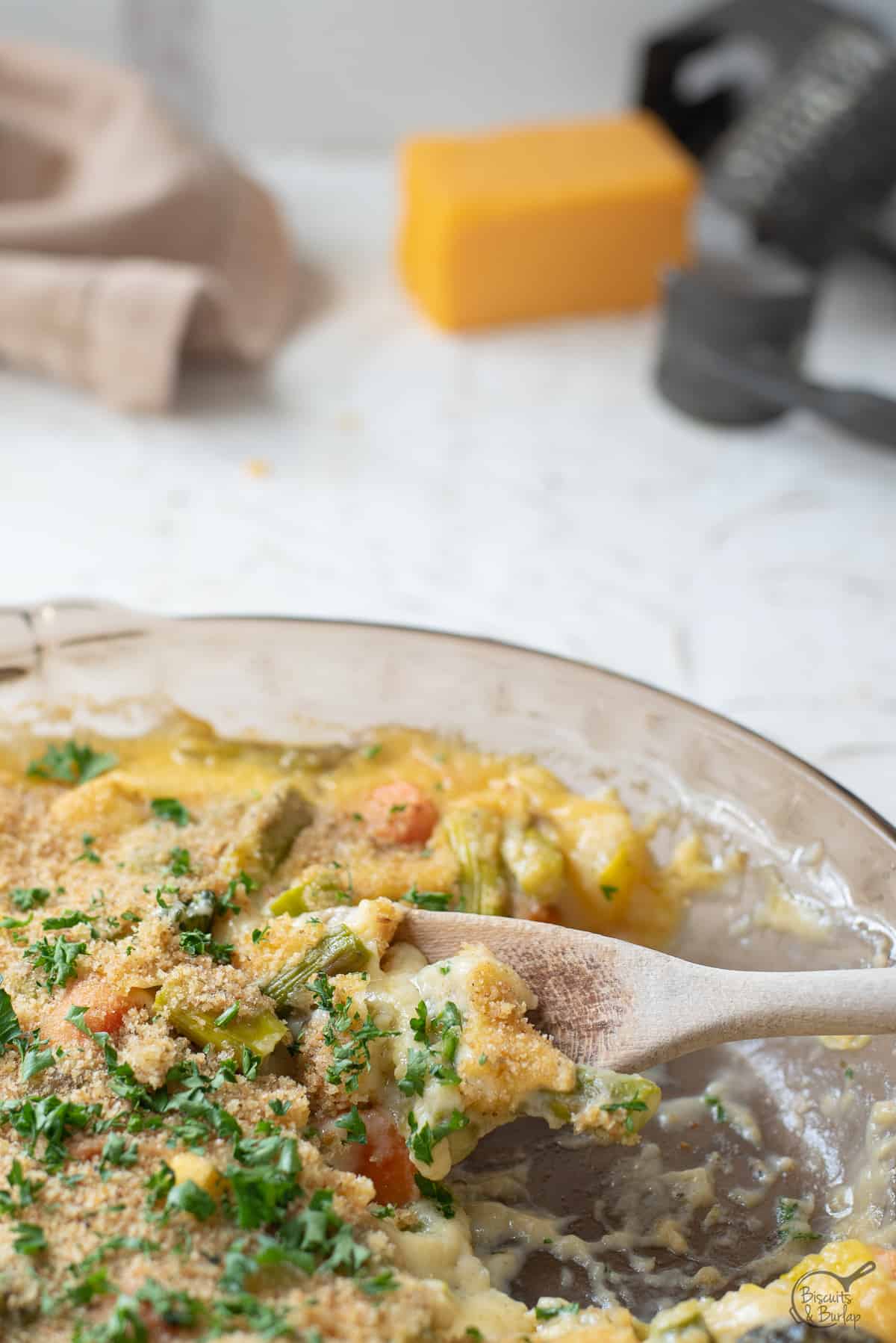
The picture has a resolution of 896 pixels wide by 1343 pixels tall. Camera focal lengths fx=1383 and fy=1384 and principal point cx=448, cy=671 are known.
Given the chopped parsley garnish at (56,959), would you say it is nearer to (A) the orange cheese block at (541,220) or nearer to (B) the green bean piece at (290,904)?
(B) the green bean piece at (290,904)

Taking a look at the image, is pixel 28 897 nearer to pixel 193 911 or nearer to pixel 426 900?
pixel 193 911

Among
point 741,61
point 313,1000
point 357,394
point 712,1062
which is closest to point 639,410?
point 357,394

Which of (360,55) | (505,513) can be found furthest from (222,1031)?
(360,55)

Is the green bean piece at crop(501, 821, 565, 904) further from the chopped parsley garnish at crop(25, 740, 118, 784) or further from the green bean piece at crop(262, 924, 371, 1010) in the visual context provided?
the chopped parsley garnish at crop(25, 740, 118, 784)

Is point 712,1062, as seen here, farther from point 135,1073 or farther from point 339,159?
point 339,159

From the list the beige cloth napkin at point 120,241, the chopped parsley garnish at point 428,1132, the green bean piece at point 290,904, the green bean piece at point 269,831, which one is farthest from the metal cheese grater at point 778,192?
the chopped parsley garnish at point 428,1132

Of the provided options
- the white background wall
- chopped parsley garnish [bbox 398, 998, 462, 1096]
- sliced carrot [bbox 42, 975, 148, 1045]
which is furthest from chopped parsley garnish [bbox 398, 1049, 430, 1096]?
the white background wall

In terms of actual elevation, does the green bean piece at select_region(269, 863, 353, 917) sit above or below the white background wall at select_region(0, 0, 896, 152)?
below

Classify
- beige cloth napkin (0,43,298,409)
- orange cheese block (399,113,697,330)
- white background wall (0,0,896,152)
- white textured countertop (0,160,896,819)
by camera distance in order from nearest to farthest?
white textured countertop (0,160,896,819), beige cloth napkin (0,43,298,409), orange cheese block (399,113,697,330), white background wall (0,0,896,152)
